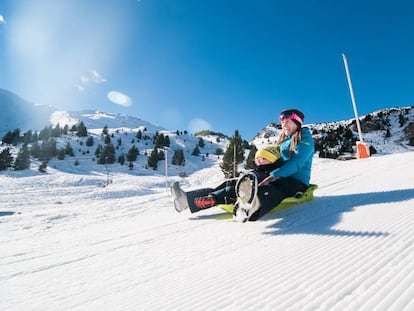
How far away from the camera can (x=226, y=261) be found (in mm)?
2461

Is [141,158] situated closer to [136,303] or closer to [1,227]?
[1,227]

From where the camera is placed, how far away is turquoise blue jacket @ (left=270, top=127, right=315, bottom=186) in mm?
3947

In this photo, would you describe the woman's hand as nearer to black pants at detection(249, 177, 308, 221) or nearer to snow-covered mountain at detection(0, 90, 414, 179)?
black pants at detection(249, 177, 308, 221)

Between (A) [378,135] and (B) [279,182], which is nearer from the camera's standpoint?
(B) [279,182]

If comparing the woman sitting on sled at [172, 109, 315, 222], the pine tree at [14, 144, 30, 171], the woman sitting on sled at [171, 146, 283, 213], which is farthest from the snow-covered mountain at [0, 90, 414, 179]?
the woman sitting on sled at [172, 109, 315, 222]

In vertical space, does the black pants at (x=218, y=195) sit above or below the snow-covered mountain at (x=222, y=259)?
above

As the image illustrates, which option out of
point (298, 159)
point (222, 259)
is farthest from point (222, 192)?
point (222, 259)

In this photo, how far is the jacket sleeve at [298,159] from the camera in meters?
3.92

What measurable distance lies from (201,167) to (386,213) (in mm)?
50966

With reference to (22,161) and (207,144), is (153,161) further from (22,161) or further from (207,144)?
(207,144)

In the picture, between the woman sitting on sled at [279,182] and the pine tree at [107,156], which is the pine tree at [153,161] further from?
the woman sitting on sled at [279,182]

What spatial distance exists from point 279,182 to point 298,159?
0.51 meters

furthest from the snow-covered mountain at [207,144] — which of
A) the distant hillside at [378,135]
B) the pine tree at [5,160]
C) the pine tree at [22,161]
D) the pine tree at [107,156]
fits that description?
the pine tree at [5,160]

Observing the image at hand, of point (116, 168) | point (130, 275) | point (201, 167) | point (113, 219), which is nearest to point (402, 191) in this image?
point (130, 275)
